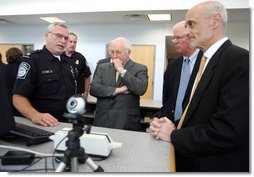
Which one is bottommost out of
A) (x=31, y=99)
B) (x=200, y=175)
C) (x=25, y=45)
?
(x=200, y=175)

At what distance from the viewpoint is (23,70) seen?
1.09 m

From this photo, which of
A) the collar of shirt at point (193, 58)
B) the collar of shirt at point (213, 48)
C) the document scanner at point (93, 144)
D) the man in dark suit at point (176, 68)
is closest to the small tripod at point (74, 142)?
the document scanner at point (93, 144)

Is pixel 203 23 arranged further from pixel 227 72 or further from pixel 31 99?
pixel 31 99

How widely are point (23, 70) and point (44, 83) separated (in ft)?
0.37

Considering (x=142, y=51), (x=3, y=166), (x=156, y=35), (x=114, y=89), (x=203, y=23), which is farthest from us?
(x=142, y=51)

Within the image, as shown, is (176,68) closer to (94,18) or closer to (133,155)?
(94,18)

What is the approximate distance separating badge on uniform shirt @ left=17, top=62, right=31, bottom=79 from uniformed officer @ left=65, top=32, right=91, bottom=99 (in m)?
0.28

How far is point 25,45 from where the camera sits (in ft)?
3.56

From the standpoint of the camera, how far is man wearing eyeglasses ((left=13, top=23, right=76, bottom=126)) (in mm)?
1058

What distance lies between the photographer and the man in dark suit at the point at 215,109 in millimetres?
664

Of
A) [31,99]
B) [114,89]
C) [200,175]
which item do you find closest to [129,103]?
[114,89]

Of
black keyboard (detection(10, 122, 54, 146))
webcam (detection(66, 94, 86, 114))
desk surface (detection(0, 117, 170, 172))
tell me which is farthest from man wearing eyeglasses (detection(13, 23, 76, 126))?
webcam (detection(66, 94, 86, 114))

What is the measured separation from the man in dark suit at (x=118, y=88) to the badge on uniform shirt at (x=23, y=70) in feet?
1.30

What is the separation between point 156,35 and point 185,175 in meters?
1.03
